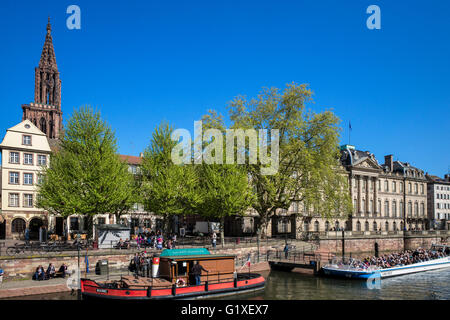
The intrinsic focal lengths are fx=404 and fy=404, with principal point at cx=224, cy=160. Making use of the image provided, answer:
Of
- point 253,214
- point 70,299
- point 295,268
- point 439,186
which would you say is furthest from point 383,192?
point 70,299

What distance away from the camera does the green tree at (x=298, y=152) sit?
156ft

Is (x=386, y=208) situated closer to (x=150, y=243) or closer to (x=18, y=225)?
(x=150, y=243)

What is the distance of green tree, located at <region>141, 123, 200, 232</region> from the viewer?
Answer: 138 feet

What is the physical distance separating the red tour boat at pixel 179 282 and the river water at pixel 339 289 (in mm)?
1016

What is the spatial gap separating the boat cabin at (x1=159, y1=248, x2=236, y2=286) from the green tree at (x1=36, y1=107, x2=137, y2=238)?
1134cm

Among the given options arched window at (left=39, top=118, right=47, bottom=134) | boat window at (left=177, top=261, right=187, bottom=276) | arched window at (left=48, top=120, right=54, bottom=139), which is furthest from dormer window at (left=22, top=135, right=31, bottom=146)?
arched window at (left=48, top=120, right=54, bottom=139)

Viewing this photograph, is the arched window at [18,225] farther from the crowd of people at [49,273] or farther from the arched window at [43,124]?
the arched window at [43,124]

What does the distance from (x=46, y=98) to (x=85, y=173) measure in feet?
203

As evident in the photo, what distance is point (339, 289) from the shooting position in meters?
33.0

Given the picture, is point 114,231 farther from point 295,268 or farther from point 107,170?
point 295,268

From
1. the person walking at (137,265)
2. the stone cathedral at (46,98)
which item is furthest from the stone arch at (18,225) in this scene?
the stone cathedral at (46,98)

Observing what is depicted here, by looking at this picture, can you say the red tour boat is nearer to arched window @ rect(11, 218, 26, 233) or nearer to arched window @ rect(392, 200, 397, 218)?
arched window @ rect(11, 218, 26, 233)

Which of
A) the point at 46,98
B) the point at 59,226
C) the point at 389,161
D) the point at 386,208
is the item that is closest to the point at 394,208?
the point at 386,208

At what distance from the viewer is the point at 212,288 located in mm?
28047
